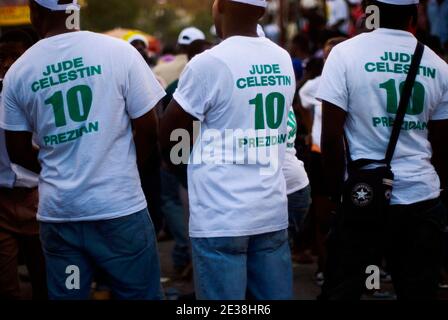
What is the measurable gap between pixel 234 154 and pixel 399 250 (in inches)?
38.7

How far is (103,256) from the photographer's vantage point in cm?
408

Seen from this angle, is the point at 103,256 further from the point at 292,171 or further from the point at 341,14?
the point at 341,14

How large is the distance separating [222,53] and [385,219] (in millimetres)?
1122

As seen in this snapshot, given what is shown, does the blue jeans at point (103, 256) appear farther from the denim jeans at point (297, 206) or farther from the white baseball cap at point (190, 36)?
the white baseball cap at point (190, 36)

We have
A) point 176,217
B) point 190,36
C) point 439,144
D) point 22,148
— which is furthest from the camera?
point 190,36

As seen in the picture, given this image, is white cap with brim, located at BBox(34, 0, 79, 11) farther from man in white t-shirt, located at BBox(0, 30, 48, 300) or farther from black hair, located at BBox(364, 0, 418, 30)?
black hair, located at BBox(364, 0, 418, 30)

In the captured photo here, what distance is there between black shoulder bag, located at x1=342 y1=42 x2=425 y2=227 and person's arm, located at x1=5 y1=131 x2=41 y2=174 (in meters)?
1.57

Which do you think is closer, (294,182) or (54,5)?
(54,5)

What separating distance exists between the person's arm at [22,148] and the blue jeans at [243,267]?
941 millimetres

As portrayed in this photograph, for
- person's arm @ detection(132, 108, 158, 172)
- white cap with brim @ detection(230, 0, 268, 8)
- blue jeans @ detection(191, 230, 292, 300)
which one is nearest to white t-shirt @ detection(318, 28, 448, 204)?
white cap with brim @ detection(230, 0, 268, 8)

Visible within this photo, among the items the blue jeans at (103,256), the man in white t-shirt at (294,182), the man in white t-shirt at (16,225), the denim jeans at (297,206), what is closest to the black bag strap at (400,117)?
the man in white t-shirt at (294,182)

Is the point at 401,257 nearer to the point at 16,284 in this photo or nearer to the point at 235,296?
the point at 235,296

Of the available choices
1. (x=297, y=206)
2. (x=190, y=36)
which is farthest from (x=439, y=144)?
(x=190, y=36)

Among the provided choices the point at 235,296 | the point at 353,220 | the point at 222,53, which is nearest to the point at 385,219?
the point at 353,220
